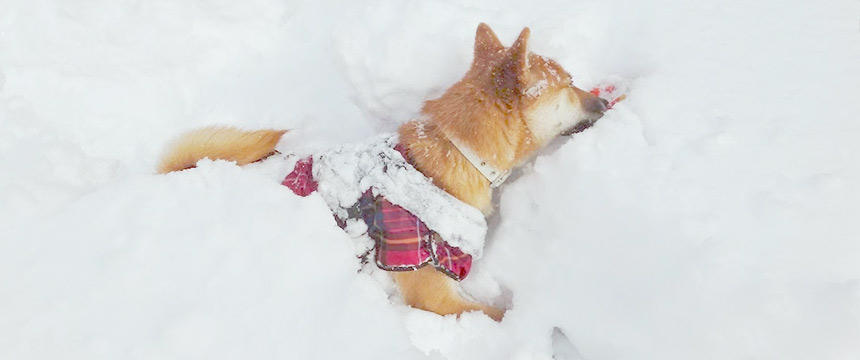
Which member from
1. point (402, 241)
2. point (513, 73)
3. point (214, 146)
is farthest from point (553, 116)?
point (214, 146)

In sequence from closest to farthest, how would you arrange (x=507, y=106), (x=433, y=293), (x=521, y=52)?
(x=521, y=52)
(x=507, y=106)
(x=433, y=293)

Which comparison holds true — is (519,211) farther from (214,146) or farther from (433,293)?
(214,146)

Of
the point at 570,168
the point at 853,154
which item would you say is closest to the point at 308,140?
the point at 570,168

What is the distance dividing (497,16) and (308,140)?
1144mm

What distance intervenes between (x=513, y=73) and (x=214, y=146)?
1329mm

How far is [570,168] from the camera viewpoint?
7.63ft

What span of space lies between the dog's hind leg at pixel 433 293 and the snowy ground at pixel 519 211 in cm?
6

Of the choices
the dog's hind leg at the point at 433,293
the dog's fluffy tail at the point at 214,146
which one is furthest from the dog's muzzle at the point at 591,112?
the dog's fluffy tail at the point at 214,146

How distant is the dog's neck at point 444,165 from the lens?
Result: 230cm

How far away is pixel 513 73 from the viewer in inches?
83.2

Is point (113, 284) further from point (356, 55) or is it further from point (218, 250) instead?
point (356, 55)

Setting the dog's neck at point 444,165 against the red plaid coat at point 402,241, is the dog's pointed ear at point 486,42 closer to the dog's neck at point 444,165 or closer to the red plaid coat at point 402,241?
the dog's neck at point 444,165

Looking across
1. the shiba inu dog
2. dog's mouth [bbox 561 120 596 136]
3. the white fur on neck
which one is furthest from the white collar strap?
dog's mouth [bbox 561 120 596 136]

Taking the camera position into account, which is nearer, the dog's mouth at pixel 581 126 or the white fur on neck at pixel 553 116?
the white fur on neck at pixel 553 116
